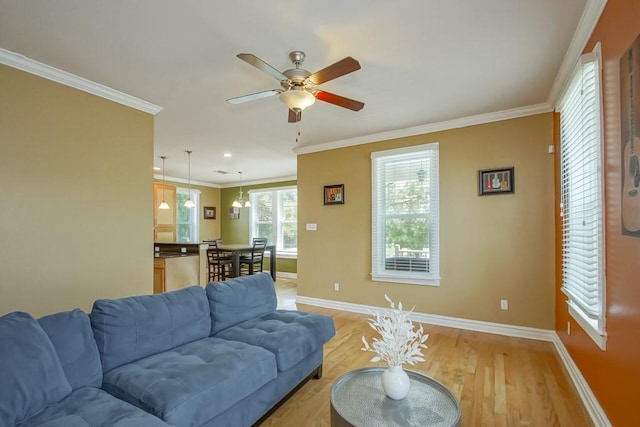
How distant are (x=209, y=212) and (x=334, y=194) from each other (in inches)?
211

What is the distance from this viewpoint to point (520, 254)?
3609 mm

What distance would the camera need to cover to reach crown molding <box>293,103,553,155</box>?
3.56 metres

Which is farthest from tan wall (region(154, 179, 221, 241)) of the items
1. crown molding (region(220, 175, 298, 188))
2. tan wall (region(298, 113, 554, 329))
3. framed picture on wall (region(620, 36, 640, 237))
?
framed picture on wall (region(620, 36, 640, 237))

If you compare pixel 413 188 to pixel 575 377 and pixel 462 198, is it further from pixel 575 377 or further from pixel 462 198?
pixel 575 377

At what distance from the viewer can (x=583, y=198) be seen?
2357 millimetres

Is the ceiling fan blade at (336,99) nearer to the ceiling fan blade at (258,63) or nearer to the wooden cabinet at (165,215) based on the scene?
the ceiling fan blade at (258,63)

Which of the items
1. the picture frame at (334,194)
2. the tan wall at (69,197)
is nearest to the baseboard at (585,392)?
the picture frame at (334,194)

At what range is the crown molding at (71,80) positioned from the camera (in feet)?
8.13

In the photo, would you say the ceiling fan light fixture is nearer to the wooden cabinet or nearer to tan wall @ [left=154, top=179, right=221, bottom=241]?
the wooden cabinet

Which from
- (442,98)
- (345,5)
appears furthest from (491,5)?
(442,98)

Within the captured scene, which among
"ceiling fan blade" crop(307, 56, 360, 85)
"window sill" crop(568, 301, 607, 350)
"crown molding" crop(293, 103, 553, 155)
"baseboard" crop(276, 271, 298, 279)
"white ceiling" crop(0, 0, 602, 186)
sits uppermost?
"white ceiling" crop(0, 0, 602, 186)

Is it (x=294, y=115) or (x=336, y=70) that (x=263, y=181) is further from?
(x=336, y=70)

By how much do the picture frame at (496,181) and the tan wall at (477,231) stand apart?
55mm

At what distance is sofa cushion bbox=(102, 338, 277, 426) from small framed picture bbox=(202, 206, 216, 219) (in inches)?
286
